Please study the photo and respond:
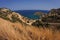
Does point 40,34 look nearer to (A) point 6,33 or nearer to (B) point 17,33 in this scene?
(B) point 17,33

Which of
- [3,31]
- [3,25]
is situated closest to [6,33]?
[3,31]

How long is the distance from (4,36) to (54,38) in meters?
2.32

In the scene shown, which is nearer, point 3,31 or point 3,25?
point 3,31

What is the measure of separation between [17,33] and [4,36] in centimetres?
95

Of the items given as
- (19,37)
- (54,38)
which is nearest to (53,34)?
(54,38)

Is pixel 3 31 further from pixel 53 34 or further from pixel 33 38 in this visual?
pixel 53 34

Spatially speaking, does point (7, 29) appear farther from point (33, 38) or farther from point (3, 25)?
point (33, 38)

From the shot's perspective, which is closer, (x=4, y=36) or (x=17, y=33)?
(x=4, y=36)

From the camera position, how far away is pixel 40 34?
10352 millimetres

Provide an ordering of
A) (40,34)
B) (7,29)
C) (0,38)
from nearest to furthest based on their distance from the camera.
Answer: (0,38), (7,29), (40,34)

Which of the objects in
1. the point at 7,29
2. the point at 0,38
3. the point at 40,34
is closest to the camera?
the point at 0,38

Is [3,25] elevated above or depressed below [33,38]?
above

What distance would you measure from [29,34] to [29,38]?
50 centimetres

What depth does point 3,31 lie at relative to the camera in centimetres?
926
